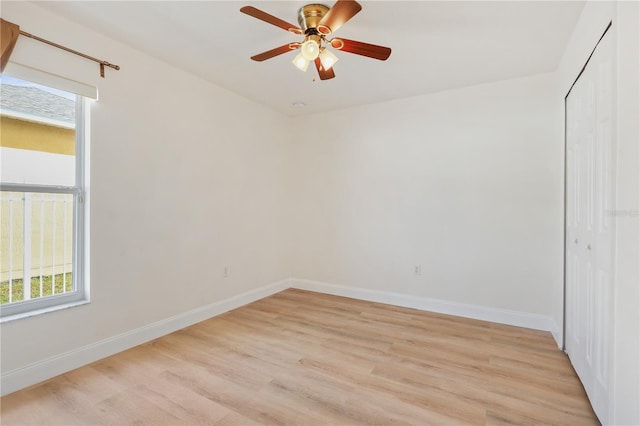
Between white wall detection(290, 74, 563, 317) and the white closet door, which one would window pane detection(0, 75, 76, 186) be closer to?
white wall detection(290, 74, 563, 317)

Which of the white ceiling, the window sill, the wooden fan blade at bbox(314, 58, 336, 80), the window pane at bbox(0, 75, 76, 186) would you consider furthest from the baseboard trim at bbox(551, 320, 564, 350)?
the window pane at bbox(0, 75, 76, 186)

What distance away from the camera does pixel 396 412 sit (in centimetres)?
179

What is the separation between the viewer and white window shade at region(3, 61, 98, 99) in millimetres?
1952

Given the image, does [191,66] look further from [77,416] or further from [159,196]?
[77,416]

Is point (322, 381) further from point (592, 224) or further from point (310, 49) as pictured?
point (310, 49)

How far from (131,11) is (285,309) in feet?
10.3

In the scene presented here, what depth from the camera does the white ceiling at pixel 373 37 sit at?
201 centimetres

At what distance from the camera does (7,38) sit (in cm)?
184

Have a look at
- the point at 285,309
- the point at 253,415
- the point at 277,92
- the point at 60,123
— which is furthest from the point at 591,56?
the point at 60,123

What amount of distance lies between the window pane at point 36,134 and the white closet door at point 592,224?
3546 millimetres

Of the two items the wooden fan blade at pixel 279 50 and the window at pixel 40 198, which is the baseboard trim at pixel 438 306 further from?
the wooden fan blade at pixel 279 50

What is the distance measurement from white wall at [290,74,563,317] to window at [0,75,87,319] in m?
2.73

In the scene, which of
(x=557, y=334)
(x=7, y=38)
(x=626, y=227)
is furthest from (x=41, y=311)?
(x=557, y=334)

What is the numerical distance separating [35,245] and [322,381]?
2.35 meters
